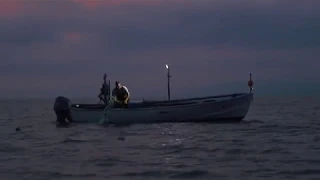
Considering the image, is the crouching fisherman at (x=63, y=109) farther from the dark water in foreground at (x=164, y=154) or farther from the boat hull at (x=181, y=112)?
the dark water in foreground at (x=164, y=154)

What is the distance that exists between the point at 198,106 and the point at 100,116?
18.9 feet

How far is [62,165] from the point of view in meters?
19.9

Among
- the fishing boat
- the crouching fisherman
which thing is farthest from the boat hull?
the crouching fisherman

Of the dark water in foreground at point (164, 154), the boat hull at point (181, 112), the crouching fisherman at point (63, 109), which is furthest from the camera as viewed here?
the crouching fisherman at point (63, 109)

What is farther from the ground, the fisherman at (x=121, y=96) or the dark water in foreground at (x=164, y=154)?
the fisherman at (x=121, y=96)

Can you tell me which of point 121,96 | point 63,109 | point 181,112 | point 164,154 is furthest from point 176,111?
point 164,154

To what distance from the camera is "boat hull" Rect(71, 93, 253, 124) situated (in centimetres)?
3672

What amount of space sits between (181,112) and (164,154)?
14650 millimetres

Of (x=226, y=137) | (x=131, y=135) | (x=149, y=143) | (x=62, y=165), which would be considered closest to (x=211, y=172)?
(x=62, y=165)

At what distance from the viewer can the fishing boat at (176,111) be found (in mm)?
36750

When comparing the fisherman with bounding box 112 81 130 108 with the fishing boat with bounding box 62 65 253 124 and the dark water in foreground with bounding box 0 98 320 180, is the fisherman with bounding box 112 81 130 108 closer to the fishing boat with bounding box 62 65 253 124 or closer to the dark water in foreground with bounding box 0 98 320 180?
the fishing boat with bounding box 62 65 253 124

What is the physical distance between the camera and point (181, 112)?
3709 cm

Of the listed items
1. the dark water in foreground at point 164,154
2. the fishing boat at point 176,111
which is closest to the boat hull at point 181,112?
the fishing boat at point 176,111

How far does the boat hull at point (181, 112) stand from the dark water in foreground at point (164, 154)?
7.69ft
